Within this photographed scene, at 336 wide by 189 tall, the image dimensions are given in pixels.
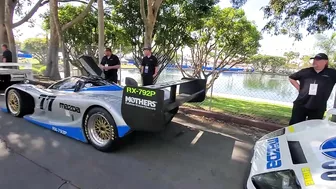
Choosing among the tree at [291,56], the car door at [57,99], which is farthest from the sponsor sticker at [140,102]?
the tree at [291,56]

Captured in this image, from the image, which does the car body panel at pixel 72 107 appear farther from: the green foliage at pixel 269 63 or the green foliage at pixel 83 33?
the green foliage at pixel 83 33

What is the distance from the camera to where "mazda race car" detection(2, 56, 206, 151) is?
2922 mm

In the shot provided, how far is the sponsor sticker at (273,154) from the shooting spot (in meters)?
1.98

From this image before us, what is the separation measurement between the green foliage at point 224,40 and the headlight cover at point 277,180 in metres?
9.87

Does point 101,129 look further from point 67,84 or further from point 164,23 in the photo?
point 164,23

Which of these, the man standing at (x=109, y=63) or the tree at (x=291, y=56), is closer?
the man standing at (x=109, y=63)

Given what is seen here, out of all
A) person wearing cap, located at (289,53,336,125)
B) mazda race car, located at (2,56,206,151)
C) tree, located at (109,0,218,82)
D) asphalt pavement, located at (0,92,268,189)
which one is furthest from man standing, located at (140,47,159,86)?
tree, located at (109,0,218,82)

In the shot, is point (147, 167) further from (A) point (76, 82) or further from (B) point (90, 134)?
(A) point (76, 82)

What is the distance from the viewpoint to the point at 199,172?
2.87 meters

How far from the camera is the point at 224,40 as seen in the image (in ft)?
42.9

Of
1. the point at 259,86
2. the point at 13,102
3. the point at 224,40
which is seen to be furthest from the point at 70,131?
the point at 224,40

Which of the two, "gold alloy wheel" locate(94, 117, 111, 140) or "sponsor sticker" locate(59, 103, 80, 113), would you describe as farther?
"sponsor sticker" locate(59, 103, 80, 113)

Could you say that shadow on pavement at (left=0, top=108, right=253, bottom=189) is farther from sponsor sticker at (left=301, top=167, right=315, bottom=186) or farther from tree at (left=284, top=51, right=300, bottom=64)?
tree at (left=284, top=51, right=300, bottom=64)

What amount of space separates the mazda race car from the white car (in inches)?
51.8
